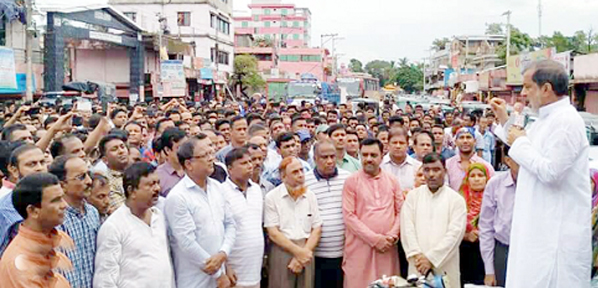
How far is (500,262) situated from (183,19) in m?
41.7

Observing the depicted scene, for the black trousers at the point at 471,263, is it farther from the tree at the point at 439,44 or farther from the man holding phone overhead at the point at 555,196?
the tree at the point at 439,44

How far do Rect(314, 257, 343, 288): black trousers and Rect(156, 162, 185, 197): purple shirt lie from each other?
1.44 meters

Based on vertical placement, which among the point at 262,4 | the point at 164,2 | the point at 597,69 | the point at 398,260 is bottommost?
the point at 398,260

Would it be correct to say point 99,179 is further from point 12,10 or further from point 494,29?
point 494,29

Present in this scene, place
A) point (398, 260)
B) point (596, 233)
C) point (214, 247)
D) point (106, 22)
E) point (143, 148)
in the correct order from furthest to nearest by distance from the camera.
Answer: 1. point (106, 22)
2. point (143, 148)
3. point (398, 260)
4. point (214, 247)
5. point (596, 233)

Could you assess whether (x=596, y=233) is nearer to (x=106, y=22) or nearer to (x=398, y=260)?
(x=398, y=260)

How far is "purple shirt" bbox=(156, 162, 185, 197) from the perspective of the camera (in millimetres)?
5617

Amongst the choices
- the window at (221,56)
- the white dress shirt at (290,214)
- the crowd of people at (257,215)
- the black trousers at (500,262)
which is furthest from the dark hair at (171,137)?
the window at (221,56)

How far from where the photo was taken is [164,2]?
44594mm

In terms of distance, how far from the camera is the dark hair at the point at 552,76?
3.60 m

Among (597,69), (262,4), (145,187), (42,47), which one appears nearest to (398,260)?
(145,187)

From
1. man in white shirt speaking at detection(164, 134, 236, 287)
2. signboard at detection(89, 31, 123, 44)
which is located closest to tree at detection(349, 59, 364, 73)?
signboard at detection(89, 31, 123, 44)

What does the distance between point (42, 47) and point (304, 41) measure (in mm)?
88443

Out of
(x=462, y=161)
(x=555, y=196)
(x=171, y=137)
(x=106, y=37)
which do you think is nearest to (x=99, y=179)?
(x=171, y=137)
